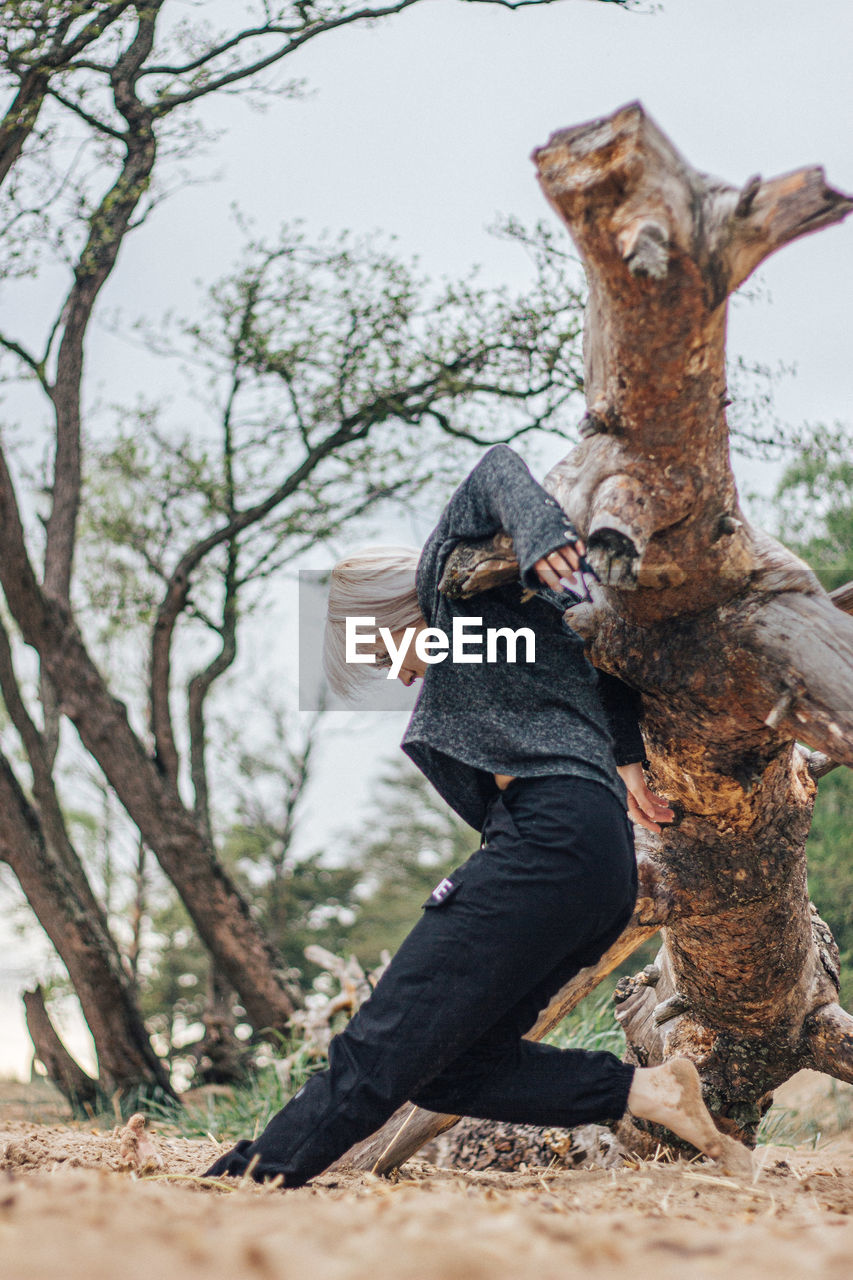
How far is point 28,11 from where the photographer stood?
5117 mm

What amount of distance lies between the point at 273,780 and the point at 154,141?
792 cm

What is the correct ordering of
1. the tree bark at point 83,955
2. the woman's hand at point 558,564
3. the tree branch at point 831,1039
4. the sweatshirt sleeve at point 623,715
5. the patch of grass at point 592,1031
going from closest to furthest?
1. the woman's hand at point 558,564
2. the sweatshirt sleeve at point 623,715
3. the tree branch at point 831,1039
4. the patch of grass at point 592,1031
5. the tree bark at point 83,955

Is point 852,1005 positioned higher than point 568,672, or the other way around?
point 568,672

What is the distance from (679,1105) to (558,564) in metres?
1.25

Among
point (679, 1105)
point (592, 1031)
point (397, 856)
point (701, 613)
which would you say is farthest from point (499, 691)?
point (397, 856)

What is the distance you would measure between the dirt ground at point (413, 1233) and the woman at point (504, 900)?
221 mm

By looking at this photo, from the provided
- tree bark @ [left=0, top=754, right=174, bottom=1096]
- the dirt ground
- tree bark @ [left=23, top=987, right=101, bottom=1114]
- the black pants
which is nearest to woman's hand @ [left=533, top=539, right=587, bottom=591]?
the black pants

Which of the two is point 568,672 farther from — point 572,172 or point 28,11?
point 28,11

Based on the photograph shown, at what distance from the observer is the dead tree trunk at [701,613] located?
1.77m

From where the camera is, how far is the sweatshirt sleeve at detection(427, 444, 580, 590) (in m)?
1.89

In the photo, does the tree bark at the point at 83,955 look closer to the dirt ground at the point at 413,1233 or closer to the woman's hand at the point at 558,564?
the dirt ground at the point at 413,1233

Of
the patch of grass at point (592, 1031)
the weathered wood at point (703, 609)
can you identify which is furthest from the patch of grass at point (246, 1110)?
the weathered wood at point (703, 609)

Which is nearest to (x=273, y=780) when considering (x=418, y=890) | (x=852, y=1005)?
(x=418, y=890)

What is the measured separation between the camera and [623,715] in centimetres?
260
